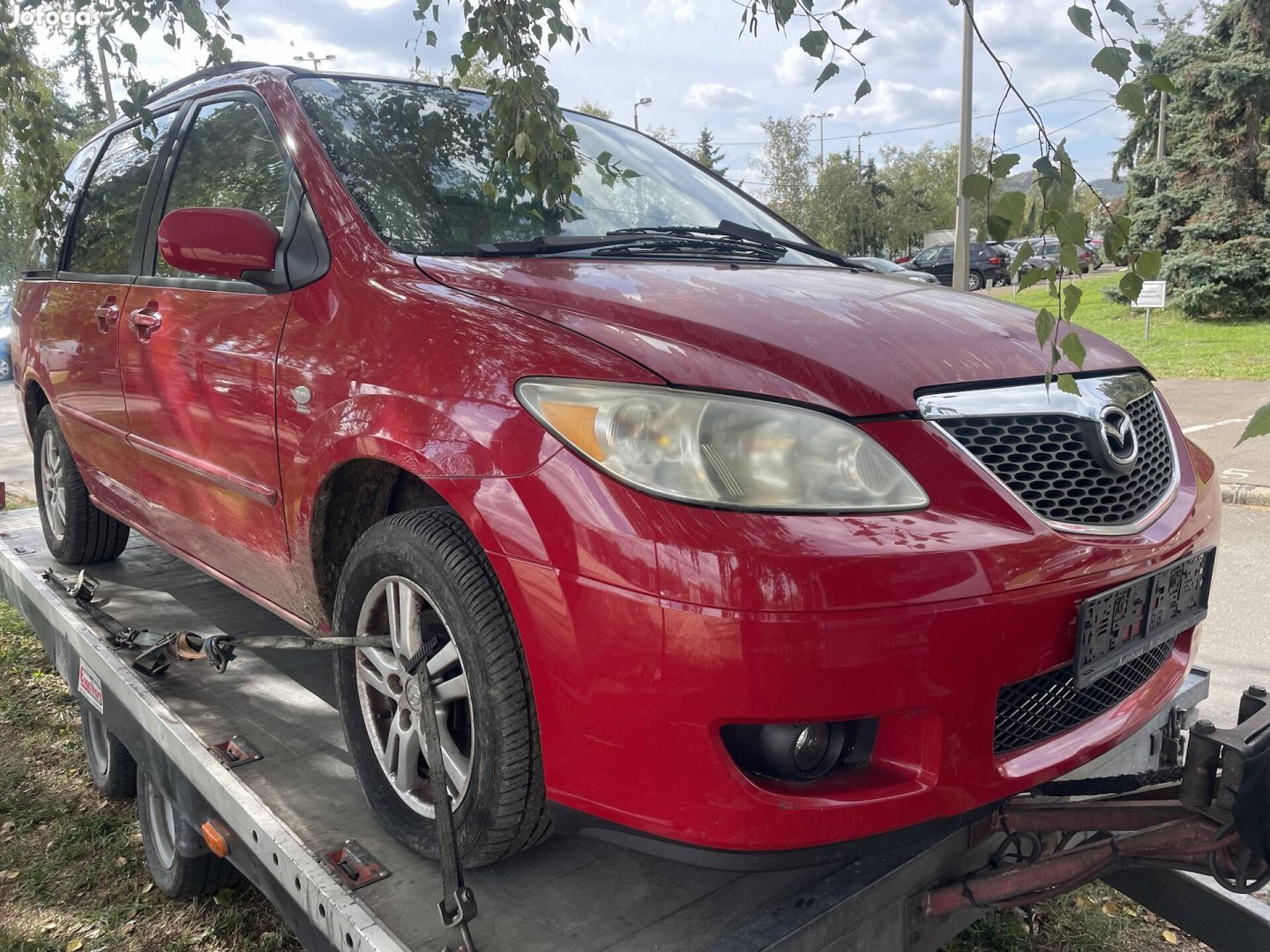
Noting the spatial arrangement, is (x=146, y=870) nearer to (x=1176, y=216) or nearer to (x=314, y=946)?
(x=314, y=946)

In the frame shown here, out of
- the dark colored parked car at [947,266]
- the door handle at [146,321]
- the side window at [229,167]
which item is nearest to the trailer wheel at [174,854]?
the door handle at [146,321]

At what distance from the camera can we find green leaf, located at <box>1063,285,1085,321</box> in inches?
58.9

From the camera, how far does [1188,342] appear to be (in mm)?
14945

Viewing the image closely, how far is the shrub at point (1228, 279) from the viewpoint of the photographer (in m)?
16.1

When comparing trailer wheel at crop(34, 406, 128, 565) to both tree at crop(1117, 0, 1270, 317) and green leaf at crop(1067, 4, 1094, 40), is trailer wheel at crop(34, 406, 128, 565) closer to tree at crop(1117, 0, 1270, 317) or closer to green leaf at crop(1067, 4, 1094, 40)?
green leaf at crop(1067, 4, 1094, 40)

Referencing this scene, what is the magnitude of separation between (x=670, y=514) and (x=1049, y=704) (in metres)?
0.76

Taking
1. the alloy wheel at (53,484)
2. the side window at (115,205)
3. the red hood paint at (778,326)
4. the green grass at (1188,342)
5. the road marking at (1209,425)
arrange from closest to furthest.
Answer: the red hood paint at (778,326) < the side window at (115,205) < the alloy wheel at (53,484) < the road marking at (1209,425) < the green grass at (1188,342)

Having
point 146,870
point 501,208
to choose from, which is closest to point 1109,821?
point 501,208

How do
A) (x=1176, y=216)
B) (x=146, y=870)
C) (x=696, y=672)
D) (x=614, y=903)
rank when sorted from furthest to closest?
(x=1176, y=216)
(x=146, y=870)
(x=614, y=903)
(x=696, y=672)

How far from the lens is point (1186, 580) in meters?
1.91

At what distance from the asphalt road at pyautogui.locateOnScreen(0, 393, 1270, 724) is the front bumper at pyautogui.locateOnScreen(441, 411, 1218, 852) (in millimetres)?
2343

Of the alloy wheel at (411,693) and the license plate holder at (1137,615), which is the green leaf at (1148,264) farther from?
the alloy wheel at (411,693)

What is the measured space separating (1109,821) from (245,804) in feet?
5.43

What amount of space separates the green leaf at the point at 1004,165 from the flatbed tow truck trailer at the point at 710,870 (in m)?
0.93
